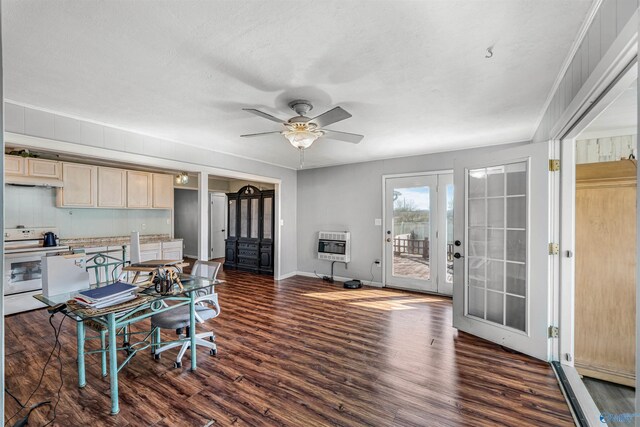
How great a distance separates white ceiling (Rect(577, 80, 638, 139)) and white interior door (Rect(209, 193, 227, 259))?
8096mm

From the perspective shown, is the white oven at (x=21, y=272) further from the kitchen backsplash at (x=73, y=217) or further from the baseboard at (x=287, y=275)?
the baseboard at (x=287, y=275)

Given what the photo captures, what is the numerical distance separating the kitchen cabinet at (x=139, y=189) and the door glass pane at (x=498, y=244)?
5.79 metres

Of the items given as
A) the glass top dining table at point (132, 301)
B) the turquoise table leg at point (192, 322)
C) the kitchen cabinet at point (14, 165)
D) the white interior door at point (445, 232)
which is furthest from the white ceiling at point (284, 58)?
the kitchen cabinet at point (14, 165)

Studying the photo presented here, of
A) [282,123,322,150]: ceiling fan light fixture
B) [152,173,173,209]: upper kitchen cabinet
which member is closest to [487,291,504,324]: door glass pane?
[282,123,322,150]: ceiling fan light fixture

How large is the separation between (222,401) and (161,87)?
252 cm

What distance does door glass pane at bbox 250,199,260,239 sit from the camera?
6785mm

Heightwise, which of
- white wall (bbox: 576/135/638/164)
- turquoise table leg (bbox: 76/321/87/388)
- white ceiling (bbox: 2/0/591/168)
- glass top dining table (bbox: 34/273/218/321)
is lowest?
turquoise table leg (bbox: 76/321/87/388)

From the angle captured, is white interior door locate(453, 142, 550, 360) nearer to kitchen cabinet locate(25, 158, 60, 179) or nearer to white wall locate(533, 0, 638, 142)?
white wall locate(533, 0, 638, 142)

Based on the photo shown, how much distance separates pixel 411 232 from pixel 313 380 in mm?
3390

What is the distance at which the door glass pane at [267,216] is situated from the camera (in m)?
6.55

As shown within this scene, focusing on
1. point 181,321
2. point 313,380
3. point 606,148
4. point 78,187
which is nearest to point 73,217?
point 78,187

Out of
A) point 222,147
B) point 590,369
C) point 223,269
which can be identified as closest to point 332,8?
point 222,147

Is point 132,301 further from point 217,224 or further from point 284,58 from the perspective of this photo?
point 217,224

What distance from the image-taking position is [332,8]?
1.51m
